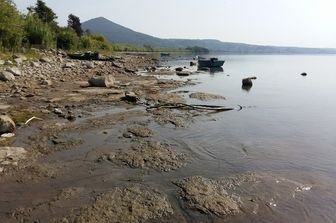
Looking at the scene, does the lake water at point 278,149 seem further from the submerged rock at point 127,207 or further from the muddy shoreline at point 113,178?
the submerged rock at point 127,207

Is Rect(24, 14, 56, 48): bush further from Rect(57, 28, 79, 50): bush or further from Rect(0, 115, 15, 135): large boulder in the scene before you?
Rect(0, 115, 15, 135): large boulder

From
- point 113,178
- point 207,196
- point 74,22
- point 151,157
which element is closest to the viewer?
point 207,196

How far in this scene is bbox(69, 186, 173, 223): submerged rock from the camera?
9086 mm

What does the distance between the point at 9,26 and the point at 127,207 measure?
1848 inches

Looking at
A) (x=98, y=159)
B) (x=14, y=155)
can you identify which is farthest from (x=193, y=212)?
(x=14, y=155)

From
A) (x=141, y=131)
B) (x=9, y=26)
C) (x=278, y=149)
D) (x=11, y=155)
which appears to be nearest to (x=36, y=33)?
(x=9, y=26)

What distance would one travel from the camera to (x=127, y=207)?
31.8 ft

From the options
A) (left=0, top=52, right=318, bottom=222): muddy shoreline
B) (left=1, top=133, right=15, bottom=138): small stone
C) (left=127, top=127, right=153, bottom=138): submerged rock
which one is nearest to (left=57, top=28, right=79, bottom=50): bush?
(left=0, top=52, right=318, bottom=222): muddy shoreline

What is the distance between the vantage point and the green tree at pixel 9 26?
1859 inches

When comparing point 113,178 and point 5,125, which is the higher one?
point 5,125

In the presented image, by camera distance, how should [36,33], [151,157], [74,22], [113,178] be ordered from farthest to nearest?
[74,22]
[36,33]
[151,157]
[113,178]

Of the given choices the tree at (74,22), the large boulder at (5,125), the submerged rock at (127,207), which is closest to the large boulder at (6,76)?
the large boulder at (5,125)

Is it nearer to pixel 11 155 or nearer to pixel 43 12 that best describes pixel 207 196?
pixel 11 155

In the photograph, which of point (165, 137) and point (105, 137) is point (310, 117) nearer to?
point (165, 137)
